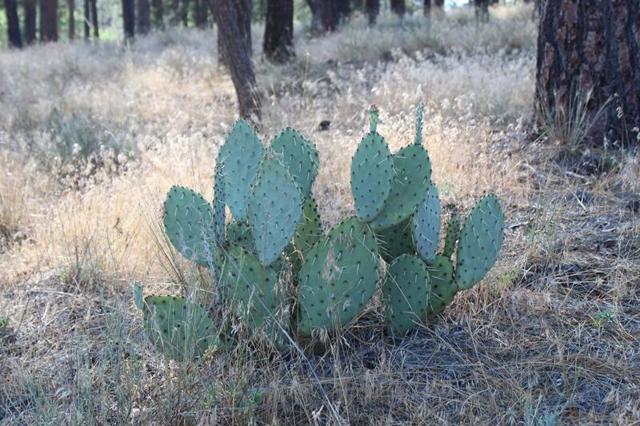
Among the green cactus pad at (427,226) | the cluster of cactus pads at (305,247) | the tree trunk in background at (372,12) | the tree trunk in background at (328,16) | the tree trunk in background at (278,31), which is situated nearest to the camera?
the cluster of cactus pads at (305,247)

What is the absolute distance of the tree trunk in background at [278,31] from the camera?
10.8 metres

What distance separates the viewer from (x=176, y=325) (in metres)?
2.46

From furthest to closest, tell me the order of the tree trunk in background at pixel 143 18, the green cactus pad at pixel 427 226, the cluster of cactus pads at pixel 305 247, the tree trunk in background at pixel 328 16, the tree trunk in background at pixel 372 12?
the tree trunk in background at pixel 143 18
the tree trunk in background at pixel 328 16
the tree trunk in background at pixel 372 12
the green cactus pad at pixel 427 226
the cluster of cactus pads at pixel 305 247

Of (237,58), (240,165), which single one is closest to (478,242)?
(240,165)

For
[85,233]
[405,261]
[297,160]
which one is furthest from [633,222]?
[85,233]

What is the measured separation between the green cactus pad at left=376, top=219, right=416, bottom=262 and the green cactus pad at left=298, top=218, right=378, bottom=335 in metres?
0.31

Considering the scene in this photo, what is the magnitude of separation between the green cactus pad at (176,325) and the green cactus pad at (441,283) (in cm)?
85

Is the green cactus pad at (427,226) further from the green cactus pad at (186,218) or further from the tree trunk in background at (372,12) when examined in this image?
the tree trunk in background at (372,12)

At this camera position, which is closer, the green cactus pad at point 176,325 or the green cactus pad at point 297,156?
the green cactus pad at point 176,325

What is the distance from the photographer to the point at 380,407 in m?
2.38

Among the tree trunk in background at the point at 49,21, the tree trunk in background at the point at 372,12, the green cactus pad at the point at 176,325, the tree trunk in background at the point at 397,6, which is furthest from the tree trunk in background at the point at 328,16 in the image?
the green cactus pad at the point at 176,325

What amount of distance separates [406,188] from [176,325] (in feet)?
3.23

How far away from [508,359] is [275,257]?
94 centimetres

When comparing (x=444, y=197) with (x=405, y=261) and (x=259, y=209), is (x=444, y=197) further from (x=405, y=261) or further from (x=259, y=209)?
(x=259, y=209)
